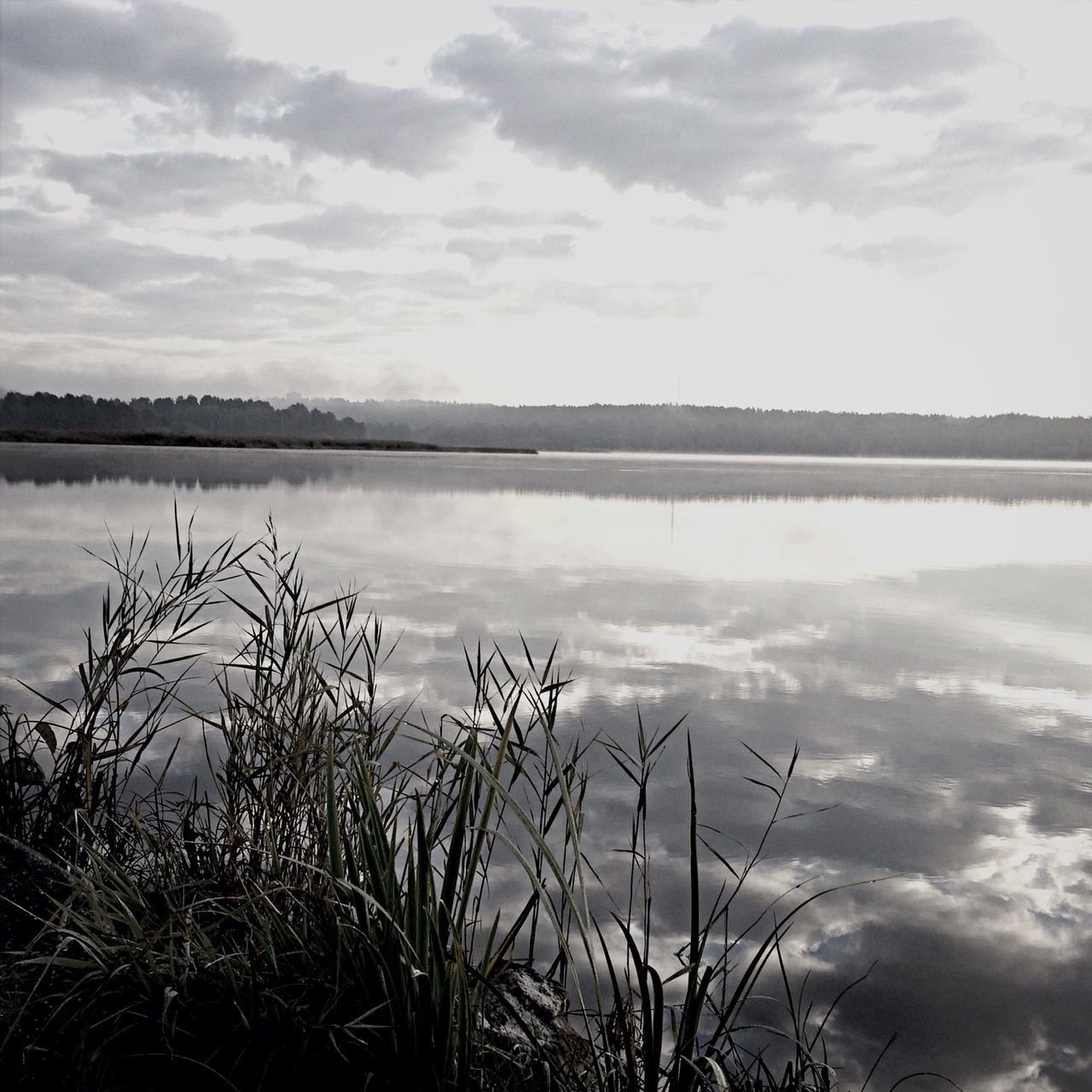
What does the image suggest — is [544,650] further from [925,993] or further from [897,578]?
[897,578]

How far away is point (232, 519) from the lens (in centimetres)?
1989

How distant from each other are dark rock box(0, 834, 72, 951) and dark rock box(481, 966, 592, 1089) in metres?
1.31

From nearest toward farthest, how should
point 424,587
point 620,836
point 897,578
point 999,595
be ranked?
1. point 620,836
2. point 424,587
3. point 999,595
4. point 897,578

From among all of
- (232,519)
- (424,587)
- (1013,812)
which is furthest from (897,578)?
(232,519)

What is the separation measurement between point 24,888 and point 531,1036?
1.66m

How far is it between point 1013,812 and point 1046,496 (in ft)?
123

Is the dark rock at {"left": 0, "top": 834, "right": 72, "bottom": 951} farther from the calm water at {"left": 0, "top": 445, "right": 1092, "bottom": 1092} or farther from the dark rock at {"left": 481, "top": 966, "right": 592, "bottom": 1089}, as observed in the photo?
the calm water at {"left": 0, "top": 445, "right": 1092, "bottom": 1092}

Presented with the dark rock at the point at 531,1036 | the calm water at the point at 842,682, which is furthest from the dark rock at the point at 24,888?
the calm water at the point at 842,682

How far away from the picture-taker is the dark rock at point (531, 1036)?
8.06 ft

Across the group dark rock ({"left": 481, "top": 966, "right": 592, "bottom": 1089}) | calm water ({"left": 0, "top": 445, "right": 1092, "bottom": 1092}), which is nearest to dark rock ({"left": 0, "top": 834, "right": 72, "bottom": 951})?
dark rock ({"left": 481, "top": 966, "right": 592, "bottom": 1089})

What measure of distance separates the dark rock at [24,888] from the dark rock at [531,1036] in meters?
1.31

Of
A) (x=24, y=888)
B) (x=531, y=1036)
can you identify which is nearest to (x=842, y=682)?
(x=531, y=1036)

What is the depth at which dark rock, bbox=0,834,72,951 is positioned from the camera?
2.88 meters

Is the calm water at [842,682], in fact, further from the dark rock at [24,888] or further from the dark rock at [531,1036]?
the dark rock at [24,888]
